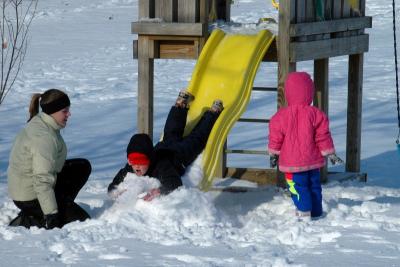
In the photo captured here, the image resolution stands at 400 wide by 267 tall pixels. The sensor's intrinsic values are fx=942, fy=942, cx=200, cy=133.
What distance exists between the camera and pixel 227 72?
8398mm

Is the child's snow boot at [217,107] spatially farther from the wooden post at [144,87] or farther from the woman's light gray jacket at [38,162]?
the woman's light gray jacket at [38,162]

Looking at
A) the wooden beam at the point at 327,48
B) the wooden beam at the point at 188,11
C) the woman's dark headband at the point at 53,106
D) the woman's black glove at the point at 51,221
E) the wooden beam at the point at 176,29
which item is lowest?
the woman's black glove at the point at 51,221

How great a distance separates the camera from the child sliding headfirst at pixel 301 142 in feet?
22.3

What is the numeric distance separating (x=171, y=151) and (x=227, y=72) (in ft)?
4.40

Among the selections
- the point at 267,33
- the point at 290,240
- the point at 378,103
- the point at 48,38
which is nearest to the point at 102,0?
the point at 48,38

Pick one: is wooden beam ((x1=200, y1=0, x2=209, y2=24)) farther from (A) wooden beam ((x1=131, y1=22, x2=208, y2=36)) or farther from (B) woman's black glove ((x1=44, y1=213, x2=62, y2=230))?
(B) woman's black glove ((x1=44, y1=213, x2=62, y2=230))

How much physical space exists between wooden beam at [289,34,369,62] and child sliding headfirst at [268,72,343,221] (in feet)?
4.35

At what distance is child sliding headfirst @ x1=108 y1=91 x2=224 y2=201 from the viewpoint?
6.76m

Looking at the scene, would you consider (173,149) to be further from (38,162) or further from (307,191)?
(38,162)

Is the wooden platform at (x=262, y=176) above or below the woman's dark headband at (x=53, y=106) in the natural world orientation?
below

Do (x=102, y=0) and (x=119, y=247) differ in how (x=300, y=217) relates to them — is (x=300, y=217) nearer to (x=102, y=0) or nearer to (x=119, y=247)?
(x=119, y=247)

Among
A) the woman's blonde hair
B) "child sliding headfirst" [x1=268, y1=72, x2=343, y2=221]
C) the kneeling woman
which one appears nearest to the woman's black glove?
the kneeling woman

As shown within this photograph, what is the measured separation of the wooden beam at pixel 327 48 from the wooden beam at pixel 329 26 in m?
0.09

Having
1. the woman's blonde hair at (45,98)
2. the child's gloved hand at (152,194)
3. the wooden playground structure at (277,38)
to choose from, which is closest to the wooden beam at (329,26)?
the wooden playground structure at (277,38)
